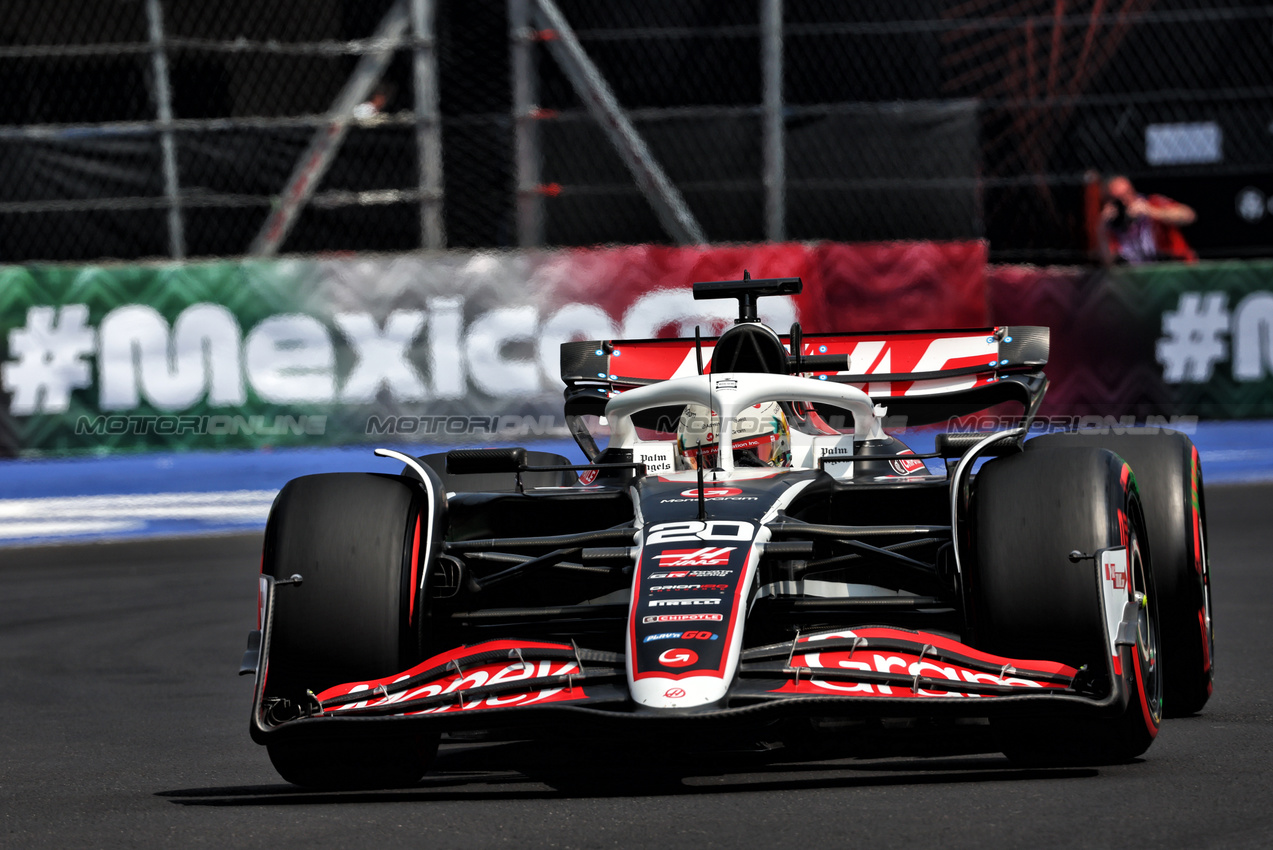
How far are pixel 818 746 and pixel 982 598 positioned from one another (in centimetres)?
78

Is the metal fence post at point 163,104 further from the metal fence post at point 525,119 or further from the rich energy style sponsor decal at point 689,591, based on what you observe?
the rich energy style sponsor decal at point 689,591

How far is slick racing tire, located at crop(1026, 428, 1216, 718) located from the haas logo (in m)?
1.61

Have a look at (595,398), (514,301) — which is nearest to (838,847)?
(595,398)

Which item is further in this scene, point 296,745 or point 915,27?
point 915,27

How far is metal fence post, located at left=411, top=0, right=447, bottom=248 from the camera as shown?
1316 centimetres

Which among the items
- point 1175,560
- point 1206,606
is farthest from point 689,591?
point 1206,606

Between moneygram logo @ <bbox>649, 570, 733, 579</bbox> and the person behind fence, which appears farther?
the person behind fence

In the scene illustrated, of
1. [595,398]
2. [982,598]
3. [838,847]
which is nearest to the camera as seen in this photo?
[838,847]

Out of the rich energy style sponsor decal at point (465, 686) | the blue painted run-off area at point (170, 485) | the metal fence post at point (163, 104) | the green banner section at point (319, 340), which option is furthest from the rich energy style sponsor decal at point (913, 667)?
the metal fence post at point (163, 104)

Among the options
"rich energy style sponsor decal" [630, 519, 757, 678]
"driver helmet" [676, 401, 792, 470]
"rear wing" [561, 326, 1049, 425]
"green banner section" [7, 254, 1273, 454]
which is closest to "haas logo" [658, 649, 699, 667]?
"rich energy style sponsor decal" [630, 519, 757, 678]

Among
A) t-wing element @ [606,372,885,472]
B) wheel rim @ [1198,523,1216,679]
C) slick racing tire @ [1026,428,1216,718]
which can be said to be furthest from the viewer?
t-wing element @ [606,372,885,472]

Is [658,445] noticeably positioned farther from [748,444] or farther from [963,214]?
[963,214]

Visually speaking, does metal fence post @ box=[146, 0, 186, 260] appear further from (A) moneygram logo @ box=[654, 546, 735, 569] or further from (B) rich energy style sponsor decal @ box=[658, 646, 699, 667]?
(B) rich energy style sponsor decal @ box=[658, 646, 699, 667]

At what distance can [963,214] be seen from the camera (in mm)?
13836
